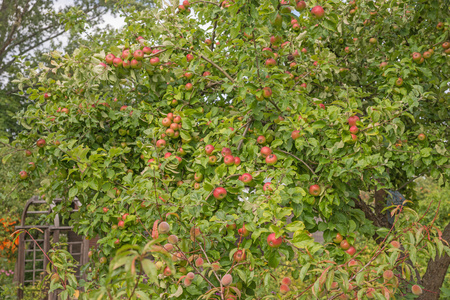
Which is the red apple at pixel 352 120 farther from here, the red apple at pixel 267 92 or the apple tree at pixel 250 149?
the red apple at pixel 267 92

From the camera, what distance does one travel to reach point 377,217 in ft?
12.0

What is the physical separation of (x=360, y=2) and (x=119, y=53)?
2116 millimetres

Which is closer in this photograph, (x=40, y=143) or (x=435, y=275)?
(x=40, y=143)

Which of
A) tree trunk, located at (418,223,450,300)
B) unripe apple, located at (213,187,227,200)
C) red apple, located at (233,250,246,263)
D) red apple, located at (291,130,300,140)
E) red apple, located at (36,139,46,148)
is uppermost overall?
red apple, located at (36,139,46,148)

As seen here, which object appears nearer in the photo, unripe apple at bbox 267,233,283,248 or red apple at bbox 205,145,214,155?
unripe apple at bbox 267,233,283,248

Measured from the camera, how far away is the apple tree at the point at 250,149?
63.9 inches

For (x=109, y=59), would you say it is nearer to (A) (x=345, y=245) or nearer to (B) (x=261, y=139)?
(B) (x=261, y=139)

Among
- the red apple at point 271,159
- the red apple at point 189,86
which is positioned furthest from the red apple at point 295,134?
the red apple at point 189,86

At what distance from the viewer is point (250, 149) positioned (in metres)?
2.17

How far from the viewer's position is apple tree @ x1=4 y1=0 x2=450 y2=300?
5.33 feet

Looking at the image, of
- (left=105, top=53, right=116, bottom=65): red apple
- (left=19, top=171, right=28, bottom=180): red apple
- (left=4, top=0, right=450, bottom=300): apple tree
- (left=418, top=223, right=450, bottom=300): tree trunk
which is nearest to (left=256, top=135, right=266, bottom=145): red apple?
(left=4, top=0, right=450, bottom=300): apple tree

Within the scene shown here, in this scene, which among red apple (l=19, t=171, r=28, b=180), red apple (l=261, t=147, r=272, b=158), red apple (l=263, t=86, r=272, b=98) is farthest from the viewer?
red apple (l=19, t=171, r=28, b=180)

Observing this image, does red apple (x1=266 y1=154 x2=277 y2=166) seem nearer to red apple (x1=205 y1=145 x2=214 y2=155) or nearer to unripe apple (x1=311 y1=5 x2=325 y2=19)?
red apple (x1=205 y1=145 x2=214 y2=155)

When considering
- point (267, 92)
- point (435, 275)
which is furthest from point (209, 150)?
point (435, 275)
